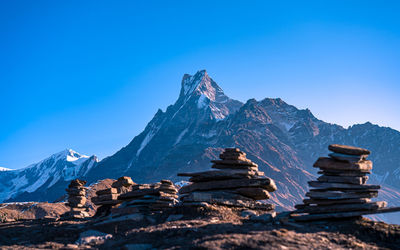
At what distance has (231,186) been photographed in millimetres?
15609

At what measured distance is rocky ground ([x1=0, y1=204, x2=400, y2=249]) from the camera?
9156 mm

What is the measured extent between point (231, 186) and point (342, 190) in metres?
4.95

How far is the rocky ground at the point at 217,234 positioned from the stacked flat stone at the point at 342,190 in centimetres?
55

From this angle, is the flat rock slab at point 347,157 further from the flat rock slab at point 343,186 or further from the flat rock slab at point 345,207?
the flat rock slab at point 345,207

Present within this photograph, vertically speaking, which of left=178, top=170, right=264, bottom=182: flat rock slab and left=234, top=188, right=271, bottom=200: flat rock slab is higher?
left=178, top=170, right=264, bottom=182: flat rock slab

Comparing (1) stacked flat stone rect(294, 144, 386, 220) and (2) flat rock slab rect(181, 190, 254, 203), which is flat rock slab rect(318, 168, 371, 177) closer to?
(1) stacked flat stone rect(294, 144, 386, 220)

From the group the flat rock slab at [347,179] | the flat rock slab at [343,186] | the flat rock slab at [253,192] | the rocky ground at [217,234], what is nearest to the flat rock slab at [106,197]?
the rocky ground at [217,234]

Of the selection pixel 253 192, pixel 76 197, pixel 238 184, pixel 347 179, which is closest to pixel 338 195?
pixel 347 179

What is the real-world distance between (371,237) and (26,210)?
43.6 meters

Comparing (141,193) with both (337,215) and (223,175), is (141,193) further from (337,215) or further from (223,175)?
(337,215)

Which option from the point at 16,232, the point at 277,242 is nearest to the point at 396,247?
the point at 277,242

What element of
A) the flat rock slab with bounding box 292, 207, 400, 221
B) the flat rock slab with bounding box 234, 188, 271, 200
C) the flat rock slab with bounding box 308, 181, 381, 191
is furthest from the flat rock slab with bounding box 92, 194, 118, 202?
the flat rock slab with bounding box 308, 181, 381, 191

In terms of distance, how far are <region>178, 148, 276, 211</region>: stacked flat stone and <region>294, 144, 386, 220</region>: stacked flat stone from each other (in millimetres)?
2405

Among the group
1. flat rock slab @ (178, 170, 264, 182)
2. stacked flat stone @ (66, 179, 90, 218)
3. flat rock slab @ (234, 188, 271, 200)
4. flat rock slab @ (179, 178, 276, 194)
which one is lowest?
stacked flat stone @ (66, 179, 90, 218)
